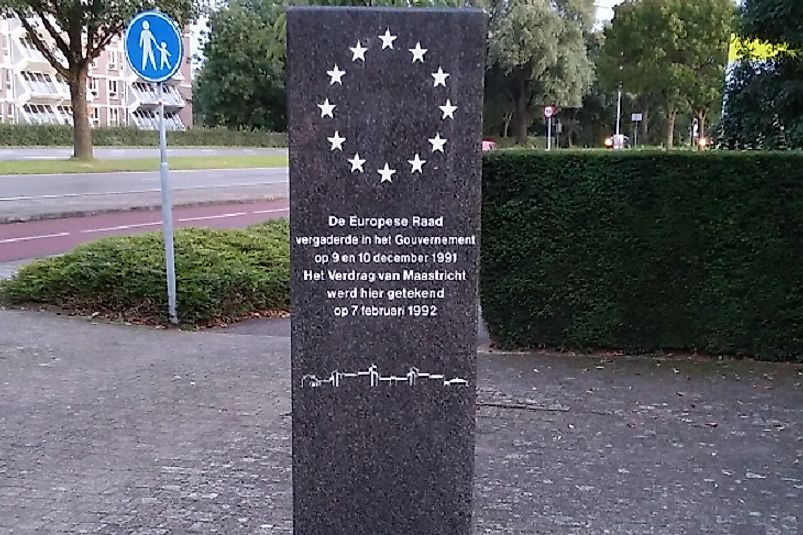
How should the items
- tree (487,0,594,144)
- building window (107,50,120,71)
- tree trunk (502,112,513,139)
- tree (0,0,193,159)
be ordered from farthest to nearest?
building window (107,50,120,71), tree trunk (502,112,513,139), tree (487,0,594,144), tree (0,0,193,159)

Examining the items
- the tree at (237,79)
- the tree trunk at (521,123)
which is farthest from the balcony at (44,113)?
the tree trunk at (521,123)

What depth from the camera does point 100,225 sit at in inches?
711

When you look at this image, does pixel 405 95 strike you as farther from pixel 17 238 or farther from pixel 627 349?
pixel 17 238

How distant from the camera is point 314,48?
3539mm

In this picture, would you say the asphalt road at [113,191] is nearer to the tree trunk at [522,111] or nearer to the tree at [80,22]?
the tree at [80,22]

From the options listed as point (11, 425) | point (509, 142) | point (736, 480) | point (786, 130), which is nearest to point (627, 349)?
point (736, 480)

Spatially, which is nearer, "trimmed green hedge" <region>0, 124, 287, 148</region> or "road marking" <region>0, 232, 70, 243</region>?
"road marking" <region>0, 232, 70, 243</region>

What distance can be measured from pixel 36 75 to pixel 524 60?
4157 centimetres

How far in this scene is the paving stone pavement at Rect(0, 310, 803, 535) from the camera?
462 cm

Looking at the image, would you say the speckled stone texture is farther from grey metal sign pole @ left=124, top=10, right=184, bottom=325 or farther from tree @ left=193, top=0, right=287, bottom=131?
tree @ left=193, top=0, right=287, bottom=131

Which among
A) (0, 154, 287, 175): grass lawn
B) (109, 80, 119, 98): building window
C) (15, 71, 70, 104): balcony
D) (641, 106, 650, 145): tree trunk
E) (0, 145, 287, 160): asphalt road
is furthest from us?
(109, 80, 119, 98): building window

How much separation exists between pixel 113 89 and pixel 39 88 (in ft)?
24.8

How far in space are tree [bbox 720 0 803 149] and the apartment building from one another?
54629 millimetres

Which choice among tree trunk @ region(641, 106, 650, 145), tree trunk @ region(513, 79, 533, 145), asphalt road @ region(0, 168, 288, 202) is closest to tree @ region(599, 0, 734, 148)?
tree trunk @ region(513, 79, 533, 145)
